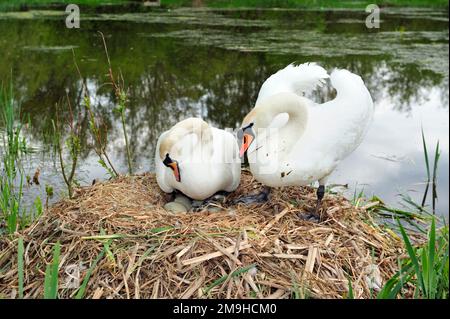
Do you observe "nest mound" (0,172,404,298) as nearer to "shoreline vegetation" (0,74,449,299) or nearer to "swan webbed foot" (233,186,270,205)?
"shoreline vegetation" (0,74,449,299)

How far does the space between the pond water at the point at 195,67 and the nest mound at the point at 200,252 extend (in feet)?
4.55

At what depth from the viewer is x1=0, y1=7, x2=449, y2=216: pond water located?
18.1 feet

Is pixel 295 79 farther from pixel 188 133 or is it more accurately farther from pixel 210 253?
pixel 210 253

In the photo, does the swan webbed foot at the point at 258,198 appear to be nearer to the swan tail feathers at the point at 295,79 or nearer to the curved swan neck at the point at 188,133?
the curved swan neck at the point at 188,133

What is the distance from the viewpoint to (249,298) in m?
2.74

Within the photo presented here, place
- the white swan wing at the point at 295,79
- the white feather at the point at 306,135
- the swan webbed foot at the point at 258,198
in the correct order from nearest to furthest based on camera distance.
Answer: the white feather at the point at 306,135, the swan webbed foot at the point at 258,198, the white swan wing at the point at 295,79

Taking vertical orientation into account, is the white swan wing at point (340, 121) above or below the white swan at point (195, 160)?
Result: above

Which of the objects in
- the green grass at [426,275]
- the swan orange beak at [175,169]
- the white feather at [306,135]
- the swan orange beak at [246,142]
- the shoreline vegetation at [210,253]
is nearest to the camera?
the green grass at [426,275]

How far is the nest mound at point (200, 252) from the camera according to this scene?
2811mm

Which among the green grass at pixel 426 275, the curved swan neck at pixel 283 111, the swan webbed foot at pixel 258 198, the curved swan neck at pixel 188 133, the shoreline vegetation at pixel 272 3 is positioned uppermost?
the shoreline vegetation at pixel 272 3

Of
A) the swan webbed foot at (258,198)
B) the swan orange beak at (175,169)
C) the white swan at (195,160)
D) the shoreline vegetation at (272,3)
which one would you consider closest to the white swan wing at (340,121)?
the swan webbed foot at (258,198)

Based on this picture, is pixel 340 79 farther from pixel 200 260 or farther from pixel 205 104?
pixel 205 104
